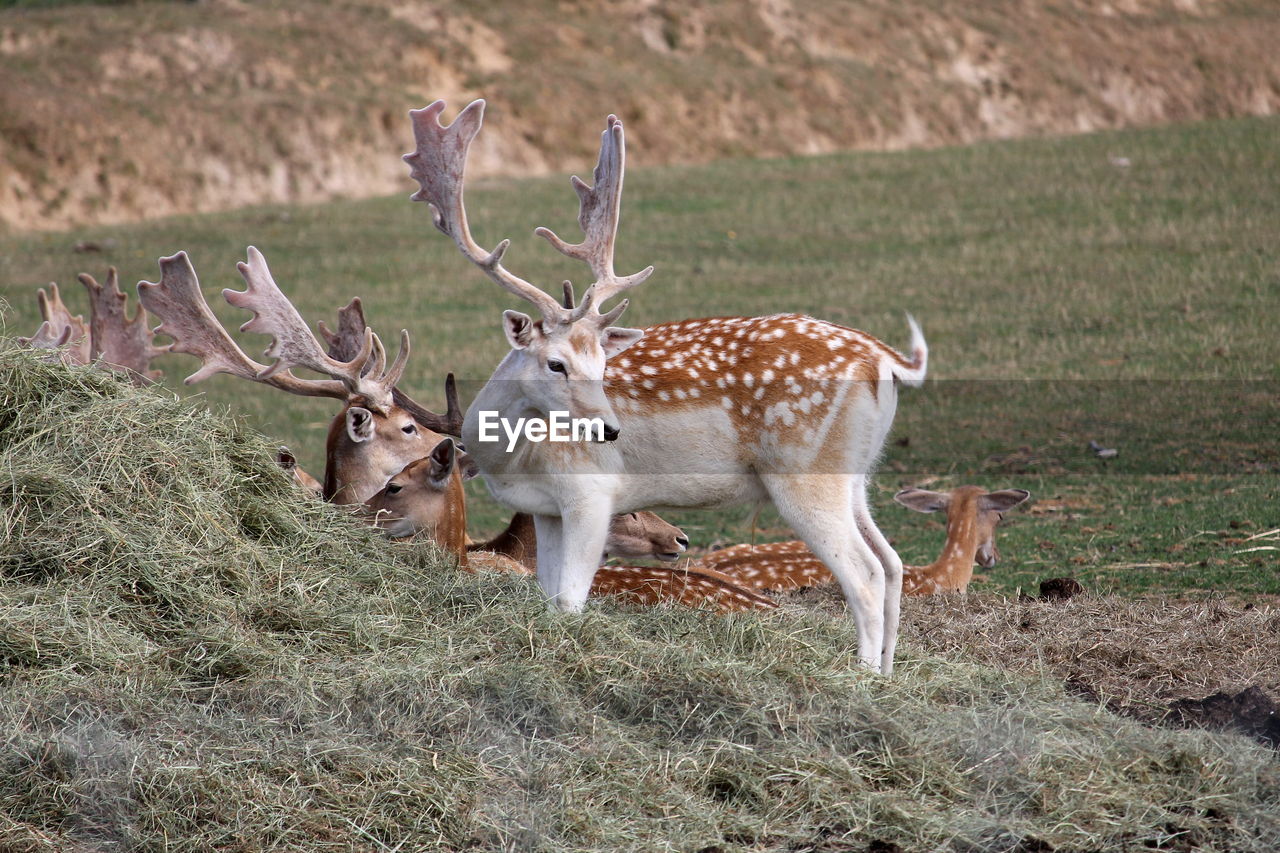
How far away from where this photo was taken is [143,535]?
5.19 m

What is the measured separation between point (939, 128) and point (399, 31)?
963 cm

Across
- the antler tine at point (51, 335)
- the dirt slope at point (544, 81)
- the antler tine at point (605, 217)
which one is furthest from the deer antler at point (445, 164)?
the dirt slope at point (544, 81)

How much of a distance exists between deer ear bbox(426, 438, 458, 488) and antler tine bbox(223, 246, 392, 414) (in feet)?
2.39

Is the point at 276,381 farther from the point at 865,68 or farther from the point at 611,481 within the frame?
the point at 865,68

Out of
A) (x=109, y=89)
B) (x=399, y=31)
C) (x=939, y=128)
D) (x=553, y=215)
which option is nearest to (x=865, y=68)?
(x=939, y=128)

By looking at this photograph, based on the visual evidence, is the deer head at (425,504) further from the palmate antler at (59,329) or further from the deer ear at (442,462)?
the palmate antler at (59,329)

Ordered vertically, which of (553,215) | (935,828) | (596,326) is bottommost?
(553,215)

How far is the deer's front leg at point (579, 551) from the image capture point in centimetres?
559

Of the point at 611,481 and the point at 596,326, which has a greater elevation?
the point at 596,326

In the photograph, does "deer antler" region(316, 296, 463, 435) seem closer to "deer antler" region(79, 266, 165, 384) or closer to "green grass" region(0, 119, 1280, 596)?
"deer antler" region(79, 266, 165, 384)

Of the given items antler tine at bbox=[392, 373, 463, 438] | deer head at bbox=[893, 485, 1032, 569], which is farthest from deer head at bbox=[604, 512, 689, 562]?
deer head at bbox=[893, 485, 1032, 569]

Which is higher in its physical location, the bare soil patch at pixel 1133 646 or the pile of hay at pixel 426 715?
the pile of hay at pixel 426 715

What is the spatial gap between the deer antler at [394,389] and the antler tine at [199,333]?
0.34 metres

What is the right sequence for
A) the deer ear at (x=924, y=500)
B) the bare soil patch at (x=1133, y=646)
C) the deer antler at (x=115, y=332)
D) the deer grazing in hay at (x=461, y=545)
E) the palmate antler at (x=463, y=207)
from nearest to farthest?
the bare soil patch at (x=1133, y=646) < the palmate antler at (x=463, y=207) < the deer grazing in hay at (x=461, y=545) < the deer ear at (x=924, y=500) < the deer antler at (x=115, y=332)
